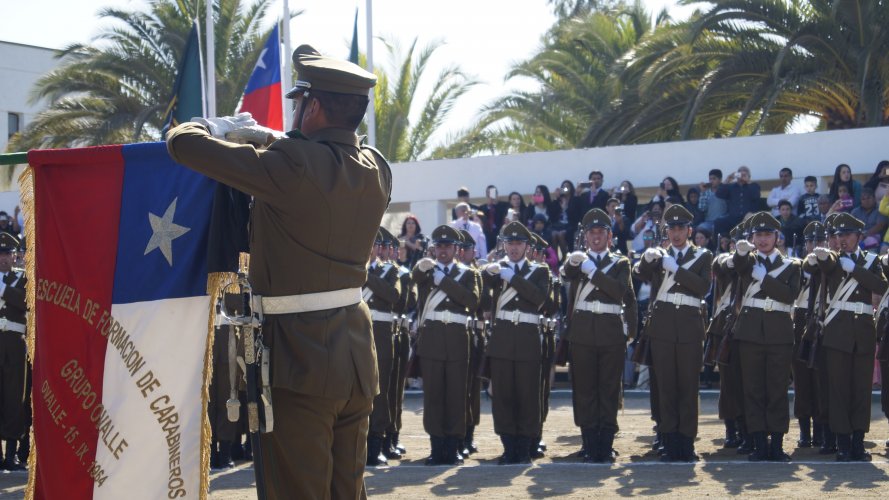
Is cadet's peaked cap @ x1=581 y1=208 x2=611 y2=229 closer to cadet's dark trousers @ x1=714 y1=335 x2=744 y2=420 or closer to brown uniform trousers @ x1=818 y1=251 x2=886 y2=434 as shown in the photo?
cadet's dark trousers @ x1=714 y1=335 x2=744 y2=420

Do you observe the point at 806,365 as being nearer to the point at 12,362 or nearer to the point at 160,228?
the point at 12,362

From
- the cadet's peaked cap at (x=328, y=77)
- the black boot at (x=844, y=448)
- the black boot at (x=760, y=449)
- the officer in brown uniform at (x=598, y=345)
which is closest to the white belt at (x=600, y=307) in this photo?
the officer in brown uniform at (x=598, y=345)

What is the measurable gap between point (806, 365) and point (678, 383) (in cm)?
151

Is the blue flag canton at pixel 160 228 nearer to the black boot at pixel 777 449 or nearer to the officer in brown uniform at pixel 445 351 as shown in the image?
the officer in brown uniform at pixel 445 351

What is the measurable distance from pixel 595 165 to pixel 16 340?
29.9ft

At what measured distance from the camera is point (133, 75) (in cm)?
2239

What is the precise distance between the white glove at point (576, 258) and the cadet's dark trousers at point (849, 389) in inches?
85.9

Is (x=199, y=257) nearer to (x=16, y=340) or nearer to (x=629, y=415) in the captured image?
(x=16, y=340)

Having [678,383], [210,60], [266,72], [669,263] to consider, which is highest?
[210,60]

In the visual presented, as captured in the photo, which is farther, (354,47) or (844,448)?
(354,47)

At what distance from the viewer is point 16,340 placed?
36.1ft

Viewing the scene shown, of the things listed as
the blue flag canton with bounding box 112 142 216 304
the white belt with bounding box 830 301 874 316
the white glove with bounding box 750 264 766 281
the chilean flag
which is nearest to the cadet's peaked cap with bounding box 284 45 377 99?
the blue flag canton with bounding box 112 142 216 304

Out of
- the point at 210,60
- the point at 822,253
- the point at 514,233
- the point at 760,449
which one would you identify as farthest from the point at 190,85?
the point at 760,449

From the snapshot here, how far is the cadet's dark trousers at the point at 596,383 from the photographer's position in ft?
33.9
